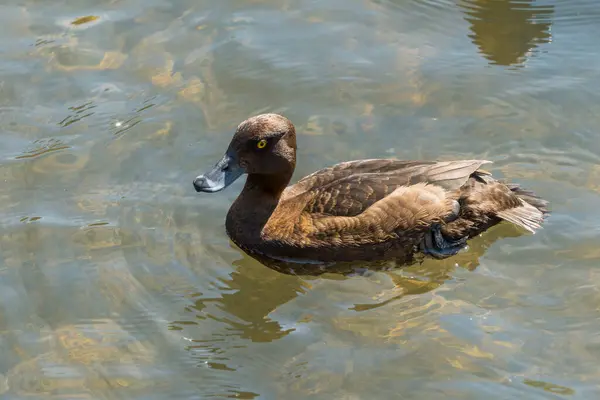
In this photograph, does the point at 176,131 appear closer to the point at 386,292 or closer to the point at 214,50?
the point at 214,50

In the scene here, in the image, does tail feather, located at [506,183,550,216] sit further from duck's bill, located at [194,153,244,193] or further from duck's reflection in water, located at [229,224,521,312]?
duck's bill, located at [194,153,244,193]

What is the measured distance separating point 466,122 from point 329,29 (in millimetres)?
1993

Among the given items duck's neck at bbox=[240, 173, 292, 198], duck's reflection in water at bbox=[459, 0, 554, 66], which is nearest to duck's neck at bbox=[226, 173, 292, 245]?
duck's neck at bbox=[240, 173, 292, 198]

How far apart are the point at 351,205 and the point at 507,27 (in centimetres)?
369

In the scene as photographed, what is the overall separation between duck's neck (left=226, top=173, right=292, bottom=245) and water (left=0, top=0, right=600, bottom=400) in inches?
7.5

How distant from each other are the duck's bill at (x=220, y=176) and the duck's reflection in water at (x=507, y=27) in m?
3.33

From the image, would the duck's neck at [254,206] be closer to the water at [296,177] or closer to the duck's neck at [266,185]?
the duck's neck at [266,185]

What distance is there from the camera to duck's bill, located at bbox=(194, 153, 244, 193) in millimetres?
7215

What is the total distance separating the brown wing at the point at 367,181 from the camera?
7301mm

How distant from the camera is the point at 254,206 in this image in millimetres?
7531

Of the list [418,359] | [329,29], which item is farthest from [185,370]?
[329,29]

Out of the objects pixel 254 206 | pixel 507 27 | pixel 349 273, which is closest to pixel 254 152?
pixel 254 206

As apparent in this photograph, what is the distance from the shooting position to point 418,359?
6449mm

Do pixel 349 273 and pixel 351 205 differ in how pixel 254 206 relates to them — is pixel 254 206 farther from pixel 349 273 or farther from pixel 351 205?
pixel 349 273
